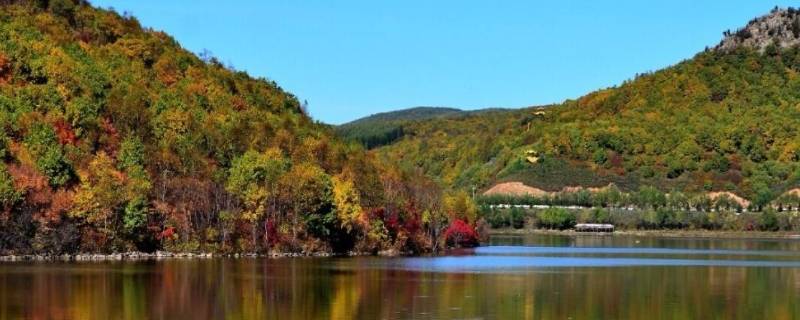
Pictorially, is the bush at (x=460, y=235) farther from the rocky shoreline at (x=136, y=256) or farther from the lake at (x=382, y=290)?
the lake at (x=382, y=290)

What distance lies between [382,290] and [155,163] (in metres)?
47.9

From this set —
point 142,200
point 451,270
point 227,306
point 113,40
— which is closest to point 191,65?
point 113,40

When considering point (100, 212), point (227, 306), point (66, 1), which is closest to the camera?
point (227, 306)

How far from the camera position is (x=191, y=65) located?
146m

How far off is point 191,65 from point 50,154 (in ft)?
142

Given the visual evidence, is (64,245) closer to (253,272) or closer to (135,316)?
(253,272)

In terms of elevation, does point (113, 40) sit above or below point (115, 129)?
above

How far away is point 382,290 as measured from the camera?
72.8 metres

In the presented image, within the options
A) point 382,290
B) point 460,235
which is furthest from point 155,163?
point 460,235

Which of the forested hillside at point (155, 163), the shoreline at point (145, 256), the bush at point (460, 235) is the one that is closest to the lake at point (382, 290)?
the shoreline at point (145, 256)

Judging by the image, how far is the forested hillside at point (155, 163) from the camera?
10356 cm

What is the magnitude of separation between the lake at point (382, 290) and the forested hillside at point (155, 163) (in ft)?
27.6

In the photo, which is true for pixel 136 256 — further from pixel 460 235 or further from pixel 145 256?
pixel 460 235

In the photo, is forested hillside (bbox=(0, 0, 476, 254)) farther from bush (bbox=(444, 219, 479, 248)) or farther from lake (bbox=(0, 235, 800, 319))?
bush (bbox=(444, 219, 479, 248))
